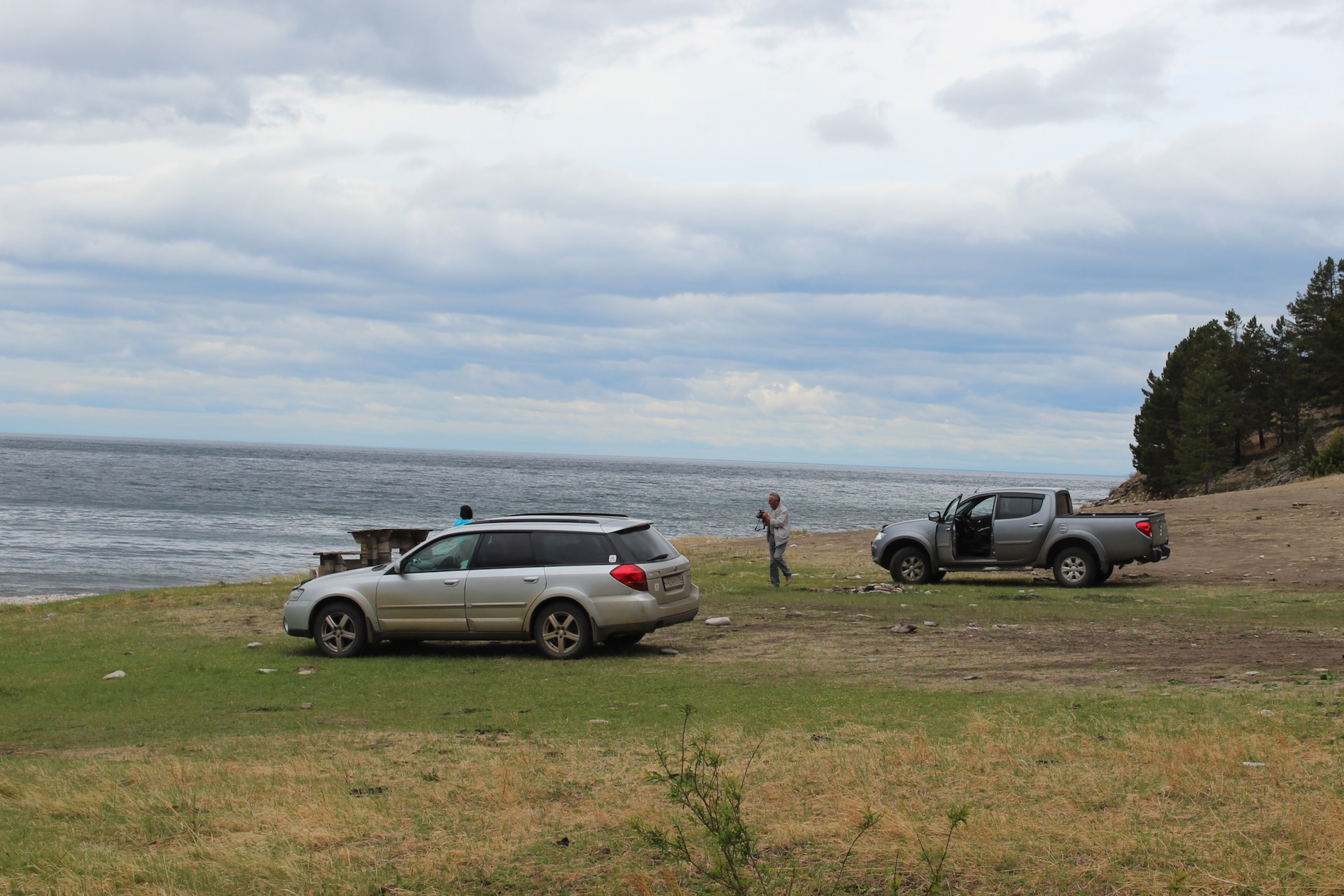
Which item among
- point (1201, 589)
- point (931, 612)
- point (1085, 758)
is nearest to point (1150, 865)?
point (1085, 758)

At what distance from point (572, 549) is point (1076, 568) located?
11.8 meters

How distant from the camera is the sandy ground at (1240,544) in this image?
65.9 ft

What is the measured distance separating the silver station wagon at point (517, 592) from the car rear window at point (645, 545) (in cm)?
1

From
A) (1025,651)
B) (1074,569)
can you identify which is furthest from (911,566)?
(1025,651)

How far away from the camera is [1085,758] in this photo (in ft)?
20.1

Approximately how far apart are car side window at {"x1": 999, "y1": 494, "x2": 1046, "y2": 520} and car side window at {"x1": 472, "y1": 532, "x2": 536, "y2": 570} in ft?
37.9

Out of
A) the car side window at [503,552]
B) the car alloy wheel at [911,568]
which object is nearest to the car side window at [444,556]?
the car side window at [503,552]

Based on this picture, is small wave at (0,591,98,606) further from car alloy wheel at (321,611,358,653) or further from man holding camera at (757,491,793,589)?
man holding camera at (757,491,793,589)

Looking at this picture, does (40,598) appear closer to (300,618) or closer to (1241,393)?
(300,618)

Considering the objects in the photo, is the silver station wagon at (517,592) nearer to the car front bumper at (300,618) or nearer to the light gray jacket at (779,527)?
the car front bumper at (300,618)

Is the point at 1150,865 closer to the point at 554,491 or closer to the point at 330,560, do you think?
the point at 330,560

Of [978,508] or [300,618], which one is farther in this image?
[978,508]

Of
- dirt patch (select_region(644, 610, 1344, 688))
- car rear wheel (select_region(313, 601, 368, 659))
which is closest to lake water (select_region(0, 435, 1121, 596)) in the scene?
dirt patch (select_region(644, 610, 1344, 688))

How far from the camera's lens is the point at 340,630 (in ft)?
40.9
